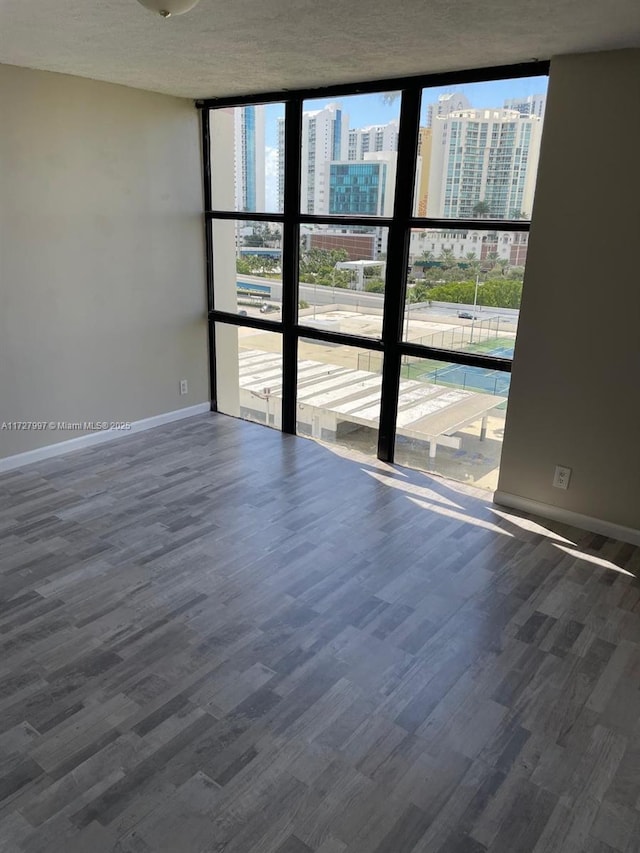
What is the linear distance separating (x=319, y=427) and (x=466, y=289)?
167 cm

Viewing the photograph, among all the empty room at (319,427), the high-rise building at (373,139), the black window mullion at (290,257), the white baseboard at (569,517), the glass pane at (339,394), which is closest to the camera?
the empty room at (319,427)

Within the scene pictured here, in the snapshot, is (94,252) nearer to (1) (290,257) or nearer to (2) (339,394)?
(1) (290,257)

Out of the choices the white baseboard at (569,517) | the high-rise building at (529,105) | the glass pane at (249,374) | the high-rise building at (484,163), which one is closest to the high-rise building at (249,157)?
the glass pane at (249,374)

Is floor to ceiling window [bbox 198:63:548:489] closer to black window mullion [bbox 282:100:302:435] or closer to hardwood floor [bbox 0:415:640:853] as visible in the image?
black window mullion [bbox 282:100:302:435]

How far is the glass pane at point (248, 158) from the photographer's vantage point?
476 centimetres

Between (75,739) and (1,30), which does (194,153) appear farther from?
(75,739)

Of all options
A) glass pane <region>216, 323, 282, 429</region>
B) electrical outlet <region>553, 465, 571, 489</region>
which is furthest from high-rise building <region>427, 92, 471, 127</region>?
electrical outlet <region>553, 465, 571, 489</region>

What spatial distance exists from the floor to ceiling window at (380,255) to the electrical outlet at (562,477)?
0.43m

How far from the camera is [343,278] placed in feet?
15.2

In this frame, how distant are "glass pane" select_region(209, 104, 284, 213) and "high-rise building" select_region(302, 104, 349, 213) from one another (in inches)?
8.5

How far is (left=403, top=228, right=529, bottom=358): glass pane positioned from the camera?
3.84m

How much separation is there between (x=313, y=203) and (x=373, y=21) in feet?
6.35

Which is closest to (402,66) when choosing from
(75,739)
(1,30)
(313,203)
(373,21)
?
(373,21)

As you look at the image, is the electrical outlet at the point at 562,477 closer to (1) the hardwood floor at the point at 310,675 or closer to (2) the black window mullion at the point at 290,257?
(1) the hardwood floor at the point at 310,675
